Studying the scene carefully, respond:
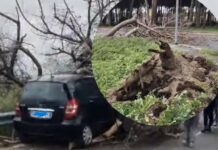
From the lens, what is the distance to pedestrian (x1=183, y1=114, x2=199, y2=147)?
317 centimetres

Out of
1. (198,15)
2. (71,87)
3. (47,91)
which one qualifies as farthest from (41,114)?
(198,15)

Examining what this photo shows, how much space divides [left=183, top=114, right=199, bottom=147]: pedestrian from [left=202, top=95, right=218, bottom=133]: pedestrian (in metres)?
0.07

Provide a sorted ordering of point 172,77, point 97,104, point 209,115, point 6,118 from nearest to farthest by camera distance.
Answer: point 172,77, point 209,115, point 97,104, point 6,118

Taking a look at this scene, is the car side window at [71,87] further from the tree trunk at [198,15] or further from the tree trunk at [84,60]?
the tree trunk at [198,15]

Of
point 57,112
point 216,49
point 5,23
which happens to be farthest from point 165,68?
point 5,23

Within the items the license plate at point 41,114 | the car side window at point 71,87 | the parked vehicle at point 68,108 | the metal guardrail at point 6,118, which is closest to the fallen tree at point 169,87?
the parked vehicle at point 68,108

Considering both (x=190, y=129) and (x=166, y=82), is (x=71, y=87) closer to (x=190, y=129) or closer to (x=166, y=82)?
(x=166, y=82)

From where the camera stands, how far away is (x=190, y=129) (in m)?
3.21

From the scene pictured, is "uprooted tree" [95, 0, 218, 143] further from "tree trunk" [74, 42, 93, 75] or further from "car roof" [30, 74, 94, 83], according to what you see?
"car roof" [30, 74, 94, 83]

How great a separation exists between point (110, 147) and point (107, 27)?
0.84 metres

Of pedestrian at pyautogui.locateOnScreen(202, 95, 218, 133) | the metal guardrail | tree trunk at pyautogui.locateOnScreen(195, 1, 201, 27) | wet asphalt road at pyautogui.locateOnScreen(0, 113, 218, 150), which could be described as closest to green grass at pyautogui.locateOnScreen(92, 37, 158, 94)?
tree trunk at pyautogui.locateOnScreen(195, 1, 201, 27)

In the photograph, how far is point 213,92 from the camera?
310 cm

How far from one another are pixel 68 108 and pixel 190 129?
83 centimetres

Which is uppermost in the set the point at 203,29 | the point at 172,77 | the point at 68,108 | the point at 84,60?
the point at 203,29
